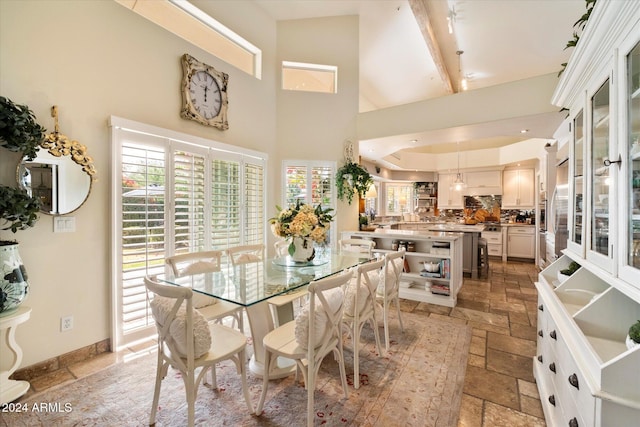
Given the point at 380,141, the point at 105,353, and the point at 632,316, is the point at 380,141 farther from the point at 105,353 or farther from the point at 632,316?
the point at 105,353

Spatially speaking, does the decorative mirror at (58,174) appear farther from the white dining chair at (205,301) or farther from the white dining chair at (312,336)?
the white dining chair at (312,336)

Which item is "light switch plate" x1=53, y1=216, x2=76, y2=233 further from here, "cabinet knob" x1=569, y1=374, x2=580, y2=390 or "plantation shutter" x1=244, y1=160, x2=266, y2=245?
"cabinet knob" x1=569, y1=374, x2=580, y2=390

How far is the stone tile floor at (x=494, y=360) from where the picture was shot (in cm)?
190

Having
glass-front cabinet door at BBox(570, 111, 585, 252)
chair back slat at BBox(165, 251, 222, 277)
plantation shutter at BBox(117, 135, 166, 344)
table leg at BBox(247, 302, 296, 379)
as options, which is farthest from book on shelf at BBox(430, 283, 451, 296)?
plantation shutter at BBox(117, 135, 166, 344)

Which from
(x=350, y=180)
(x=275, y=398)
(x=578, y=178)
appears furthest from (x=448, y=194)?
(x=275, y=398)

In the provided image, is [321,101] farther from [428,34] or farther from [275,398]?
[275,398]

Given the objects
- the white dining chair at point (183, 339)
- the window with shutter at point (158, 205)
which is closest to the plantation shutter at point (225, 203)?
the window with shutter at point (158, 205)

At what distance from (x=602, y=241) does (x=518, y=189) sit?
280 inches

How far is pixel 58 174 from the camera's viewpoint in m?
2.32

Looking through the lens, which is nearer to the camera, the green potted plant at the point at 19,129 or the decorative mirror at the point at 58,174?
the green potted plant at the point at 19,129

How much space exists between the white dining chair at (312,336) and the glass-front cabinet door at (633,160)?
4.30 ft

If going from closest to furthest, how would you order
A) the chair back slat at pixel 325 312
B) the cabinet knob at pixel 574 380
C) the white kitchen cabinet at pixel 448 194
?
the cabinet knob at pixel 574 380 → the chair back slat at pixel 325 312 → the white kitchen cabinet at pixel 448 194

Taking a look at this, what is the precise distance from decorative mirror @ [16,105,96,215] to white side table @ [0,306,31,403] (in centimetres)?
81

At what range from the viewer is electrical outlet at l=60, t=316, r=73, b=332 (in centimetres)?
239
